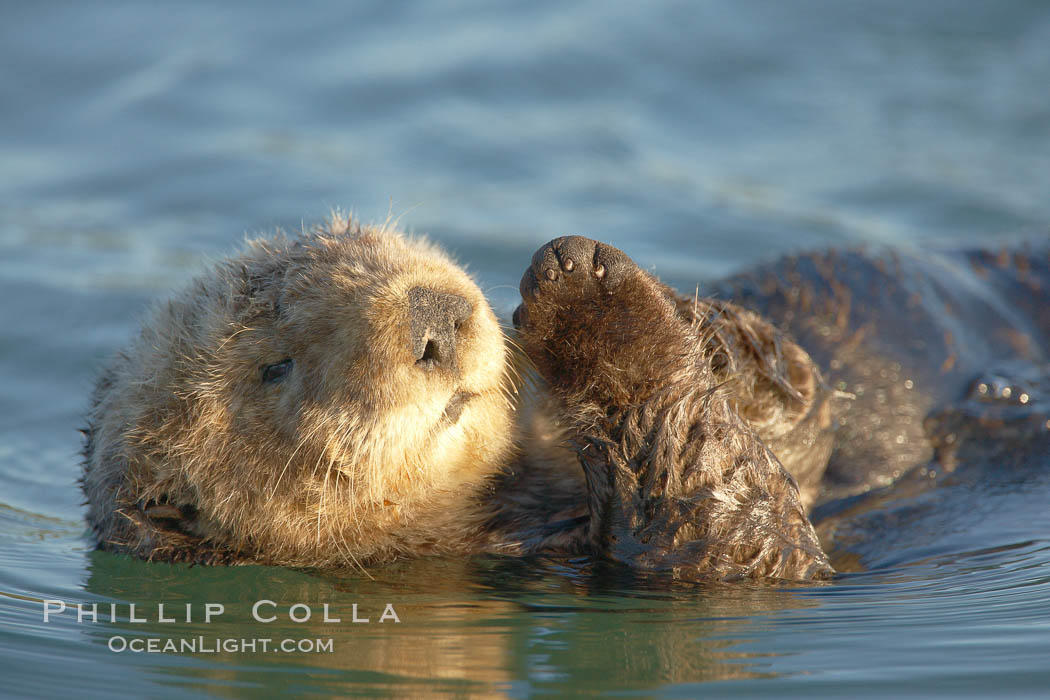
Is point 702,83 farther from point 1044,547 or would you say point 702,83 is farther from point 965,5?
point 1044,547

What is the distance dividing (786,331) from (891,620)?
5.80ft

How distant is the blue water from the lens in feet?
11.0

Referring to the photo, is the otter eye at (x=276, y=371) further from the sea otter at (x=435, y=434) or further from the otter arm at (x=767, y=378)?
the otter arm at (x=767, y=378)

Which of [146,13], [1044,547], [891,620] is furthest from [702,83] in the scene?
[891,620]

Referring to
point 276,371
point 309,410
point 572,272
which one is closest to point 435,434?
point 309,410

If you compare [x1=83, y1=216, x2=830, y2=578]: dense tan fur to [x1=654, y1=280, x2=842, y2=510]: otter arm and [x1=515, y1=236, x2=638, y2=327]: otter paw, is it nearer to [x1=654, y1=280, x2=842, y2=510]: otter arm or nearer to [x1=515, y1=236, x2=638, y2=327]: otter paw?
[x1=515, y1=236, x2=638, y2=327]: otter paw

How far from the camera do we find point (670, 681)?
3.07 m

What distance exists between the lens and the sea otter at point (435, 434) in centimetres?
348

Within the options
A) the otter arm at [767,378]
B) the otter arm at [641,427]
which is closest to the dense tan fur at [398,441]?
the otter arm at [641,427]

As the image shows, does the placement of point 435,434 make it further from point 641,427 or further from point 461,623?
point 641,427

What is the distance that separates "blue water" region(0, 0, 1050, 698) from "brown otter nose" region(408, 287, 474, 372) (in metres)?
0.82

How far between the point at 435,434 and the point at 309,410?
1.24 ft

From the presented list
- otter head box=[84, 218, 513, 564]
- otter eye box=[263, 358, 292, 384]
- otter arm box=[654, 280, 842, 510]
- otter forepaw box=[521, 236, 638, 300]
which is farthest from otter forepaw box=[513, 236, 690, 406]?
otter eye box=[263, 358, 292, 384]

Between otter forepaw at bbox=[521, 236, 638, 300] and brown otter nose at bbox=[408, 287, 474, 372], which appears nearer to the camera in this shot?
brown otter nose at bbox=[408, 287, 474, 372]
